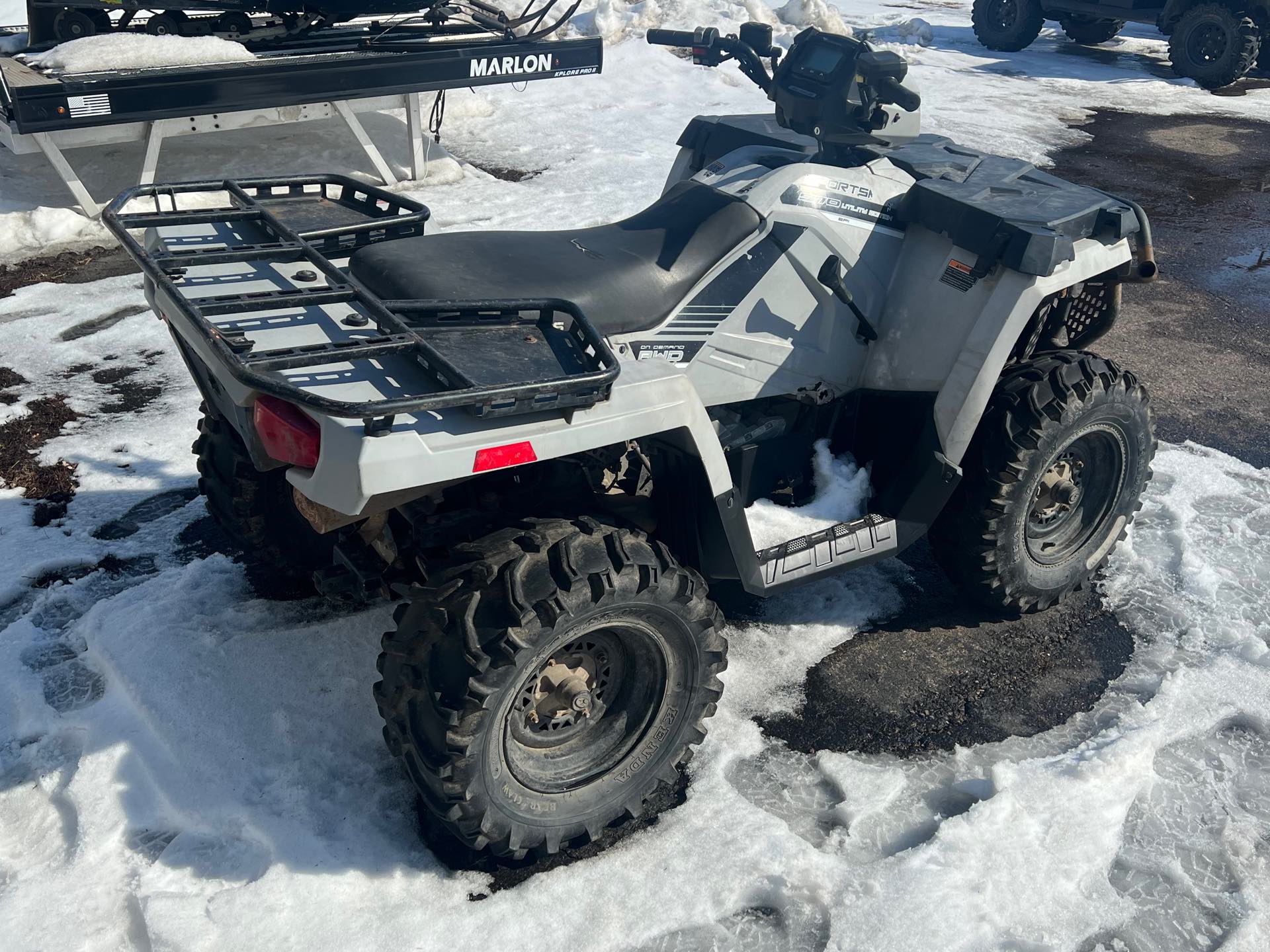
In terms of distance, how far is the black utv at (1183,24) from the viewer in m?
13.9

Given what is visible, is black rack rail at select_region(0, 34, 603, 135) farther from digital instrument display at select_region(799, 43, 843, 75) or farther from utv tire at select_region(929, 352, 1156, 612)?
Answer: utv tire at select_region(929, 352, 1156, 612)

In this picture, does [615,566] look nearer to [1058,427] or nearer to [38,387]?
[1058,427]

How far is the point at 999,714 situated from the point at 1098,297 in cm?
165

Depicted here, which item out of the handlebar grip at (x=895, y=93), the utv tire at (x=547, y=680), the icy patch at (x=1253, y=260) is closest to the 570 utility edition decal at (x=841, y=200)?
the handlebar grip at (x=895, y=93)

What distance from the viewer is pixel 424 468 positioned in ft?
7.97

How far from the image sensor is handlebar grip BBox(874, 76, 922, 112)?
12.4ft

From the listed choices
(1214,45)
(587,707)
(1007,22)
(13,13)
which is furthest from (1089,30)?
(587,707)

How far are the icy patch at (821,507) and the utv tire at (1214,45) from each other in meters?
13.1

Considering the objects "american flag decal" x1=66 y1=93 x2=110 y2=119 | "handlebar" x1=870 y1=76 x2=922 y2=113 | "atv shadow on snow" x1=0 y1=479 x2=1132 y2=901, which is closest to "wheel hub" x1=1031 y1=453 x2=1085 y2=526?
"atv shadow on snow" x1=0 y1=479 x2=1132 y2=901

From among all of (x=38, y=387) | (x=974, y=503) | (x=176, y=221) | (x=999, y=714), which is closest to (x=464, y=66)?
(x=38, y=387)

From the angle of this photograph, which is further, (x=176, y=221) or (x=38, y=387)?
(x=38, y=387)

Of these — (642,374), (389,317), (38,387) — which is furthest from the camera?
(38,387)

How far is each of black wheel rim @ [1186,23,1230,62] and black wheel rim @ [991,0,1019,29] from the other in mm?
2536

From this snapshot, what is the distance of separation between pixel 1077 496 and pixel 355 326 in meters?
2.84
